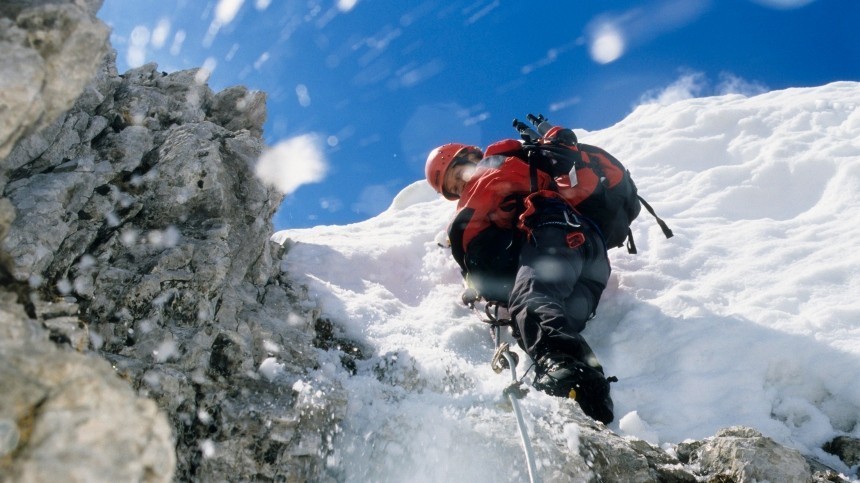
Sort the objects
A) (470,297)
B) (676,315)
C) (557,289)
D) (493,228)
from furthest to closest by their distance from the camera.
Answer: (470,297), (493,228), (676,315), (557,289)

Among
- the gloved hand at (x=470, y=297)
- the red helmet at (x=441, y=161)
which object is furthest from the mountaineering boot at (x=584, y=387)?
the red helmet at (x=441, y=161)

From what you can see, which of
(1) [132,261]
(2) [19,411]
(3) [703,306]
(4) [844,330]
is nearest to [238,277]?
(1) [132,261]

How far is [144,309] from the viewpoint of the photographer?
3.79 meters

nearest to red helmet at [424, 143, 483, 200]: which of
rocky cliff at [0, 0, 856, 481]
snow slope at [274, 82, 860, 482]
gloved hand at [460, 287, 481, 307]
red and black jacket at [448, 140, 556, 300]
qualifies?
snow slope at [274, 82, 860, 482]

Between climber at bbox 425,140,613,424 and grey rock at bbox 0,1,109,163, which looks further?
climber at bbox 425,140,613,424

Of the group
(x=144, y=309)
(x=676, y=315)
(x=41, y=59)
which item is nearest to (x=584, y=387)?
(x=676, y=315)

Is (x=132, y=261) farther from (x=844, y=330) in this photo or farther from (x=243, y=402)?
(x=844, y=330)

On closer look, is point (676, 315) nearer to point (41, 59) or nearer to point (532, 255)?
point (532, 255)

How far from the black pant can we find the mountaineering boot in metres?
0.21

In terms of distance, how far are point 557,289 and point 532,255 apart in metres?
0.46

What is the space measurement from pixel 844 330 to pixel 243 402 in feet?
15.5

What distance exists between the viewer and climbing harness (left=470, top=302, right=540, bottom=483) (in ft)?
9.20

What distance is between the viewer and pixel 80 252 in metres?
3.81

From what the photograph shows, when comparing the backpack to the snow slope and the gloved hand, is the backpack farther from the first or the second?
the gloved hand
